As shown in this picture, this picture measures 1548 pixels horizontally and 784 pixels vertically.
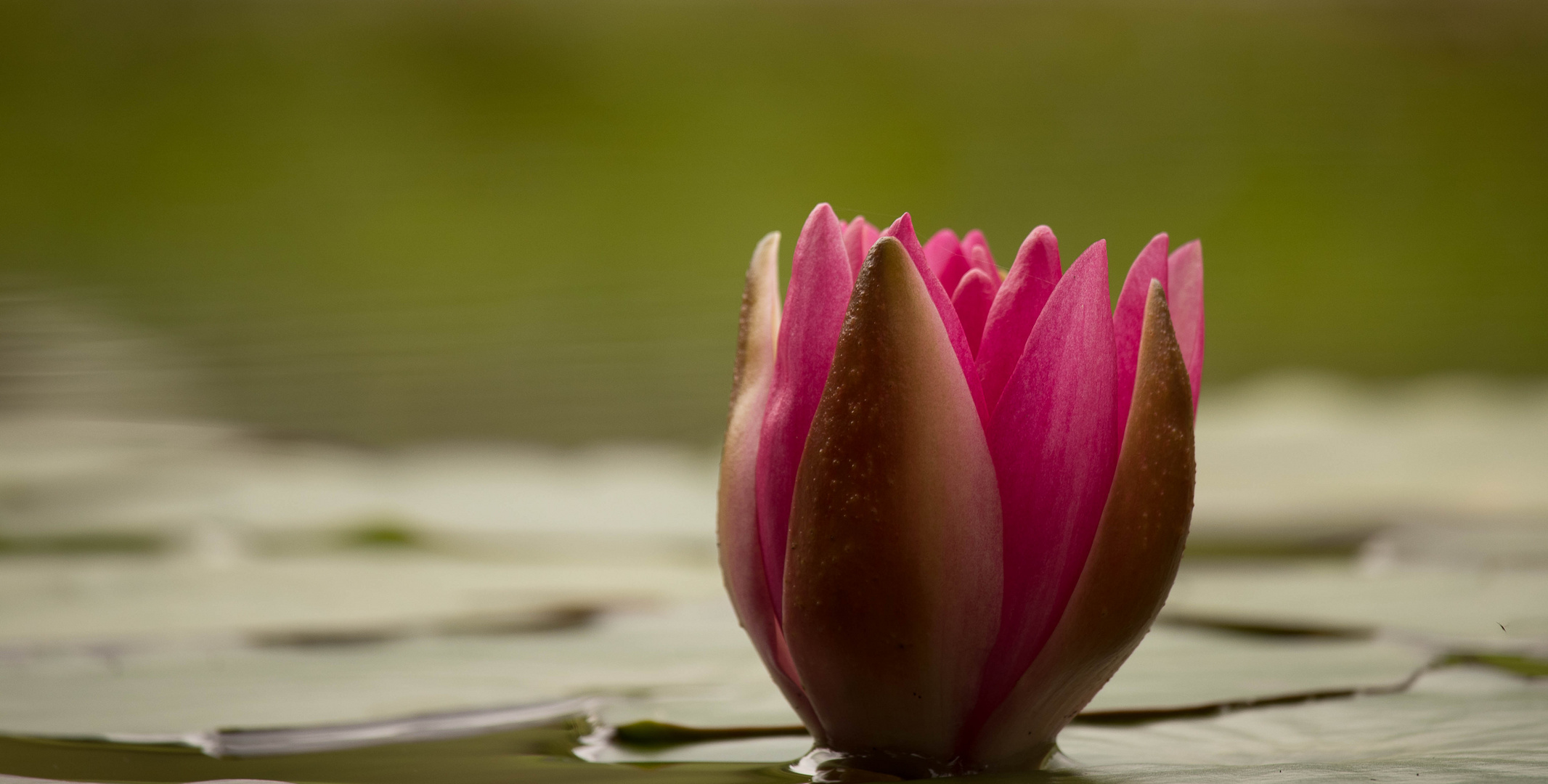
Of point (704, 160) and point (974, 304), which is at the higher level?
point (704, 160)

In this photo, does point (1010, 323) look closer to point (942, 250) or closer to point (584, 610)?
point (942, 250)

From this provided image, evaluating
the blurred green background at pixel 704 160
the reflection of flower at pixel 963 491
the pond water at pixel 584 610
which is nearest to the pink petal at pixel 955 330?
the reflection of flower at pixel 963 491

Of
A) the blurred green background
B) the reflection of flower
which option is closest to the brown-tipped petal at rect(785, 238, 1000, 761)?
the reflection of flower

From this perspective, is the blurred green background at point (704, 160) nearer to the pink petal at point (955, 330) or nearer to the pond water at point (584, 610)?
the pond water at point (584, 610)

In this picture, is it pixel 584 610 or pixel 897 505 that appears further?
pixel 584 610

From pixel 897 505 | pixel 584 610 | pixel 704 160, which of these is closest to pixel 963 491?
pixel 897 505

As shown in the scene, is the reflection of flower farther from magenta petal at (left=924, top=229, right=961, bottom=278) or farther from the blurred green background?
the blurred green background

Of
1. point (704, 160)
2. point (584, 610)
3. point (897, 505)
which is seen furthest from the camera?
point (704, 160)
